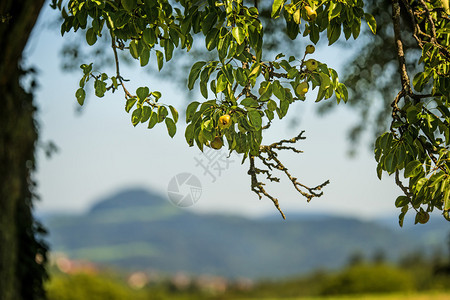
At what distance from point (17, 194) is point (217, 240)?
9370 centimetres

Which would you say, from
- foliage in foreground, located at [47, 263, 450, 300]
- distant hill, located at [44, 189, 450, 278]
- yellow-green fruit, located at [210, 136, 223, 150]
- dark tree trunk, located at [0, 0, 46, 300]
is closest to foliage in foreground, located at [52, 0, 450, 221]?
yellow-green fruit, located at [210, 136, 223, 150]

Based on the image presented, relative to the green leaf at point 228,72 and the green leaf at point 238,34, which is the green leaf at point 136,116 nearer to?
the green leaf at point 228,72

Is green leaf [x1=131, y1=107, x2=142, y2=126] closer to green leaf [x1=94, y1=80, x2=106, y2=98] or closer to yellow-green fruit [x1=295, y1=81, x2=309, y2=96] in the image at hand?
green leaf [x1=94, y1=80, x2=106, y2=98]

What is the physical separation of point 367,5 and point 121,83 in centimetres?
421

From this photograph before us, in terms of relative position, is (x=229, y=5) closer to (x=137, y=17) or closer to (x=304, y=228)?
(x=137, y=17)

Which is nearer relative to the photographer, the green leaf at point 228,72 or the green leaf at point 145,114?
the green leaf at point 228,72

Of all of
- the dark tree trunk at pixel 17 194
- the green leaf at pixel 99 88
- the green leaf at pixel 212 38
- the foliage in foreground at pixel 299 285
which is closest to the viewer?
the green leaf at pixel 212 38

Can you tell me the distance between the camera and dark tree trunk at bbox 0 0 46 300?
5520mm

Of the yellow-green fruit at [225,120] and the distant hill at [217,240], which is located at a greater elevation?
the distant hill at [217,240]

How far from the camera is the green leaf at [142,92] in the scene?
2492 mm

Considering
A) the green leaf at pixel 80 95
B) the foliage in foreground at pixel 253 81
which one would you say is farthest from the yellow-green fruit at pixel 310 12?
the green leaf at pixel 80 95

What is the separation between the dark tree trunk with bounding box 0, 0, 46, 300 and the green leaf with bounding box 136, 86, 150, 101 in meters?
3.01

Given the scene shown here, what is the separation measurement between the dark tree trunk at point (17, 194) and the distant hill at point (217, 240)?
7684 cm

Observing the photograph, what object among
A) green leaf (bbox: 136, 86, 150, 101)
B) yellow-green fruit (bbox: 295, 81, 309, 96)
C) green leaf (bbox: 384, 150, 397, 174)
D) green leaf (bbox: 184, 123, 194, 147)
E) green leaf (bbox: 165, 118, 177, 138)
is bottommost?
green leaf (bbox: 384, 150, 397, 174)
